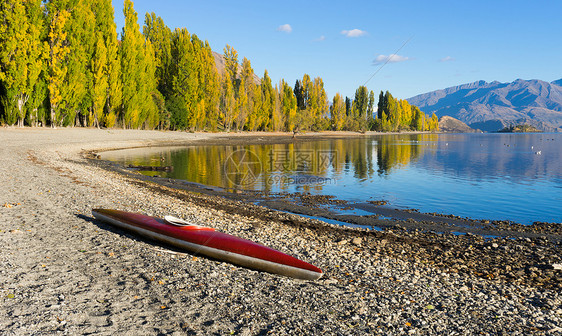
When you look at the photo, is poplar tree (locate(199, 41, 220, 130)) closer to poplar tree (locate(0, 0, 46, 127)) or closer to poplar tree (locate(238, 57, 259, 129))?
poplar tree (locate(238, 57, 259, 129))

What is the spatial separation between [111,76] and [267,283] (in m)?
58.0

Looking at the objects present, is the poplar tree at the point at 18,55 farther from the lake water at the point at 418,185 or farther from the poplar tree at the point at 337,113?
the poplar tree at the point at 337,113

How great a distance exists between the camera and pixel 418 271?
8.30 meters

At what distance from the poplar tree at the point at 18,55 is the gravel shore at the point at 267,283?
36560 millimetres

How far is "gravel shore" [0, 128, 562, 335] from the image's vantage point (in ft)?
17.5

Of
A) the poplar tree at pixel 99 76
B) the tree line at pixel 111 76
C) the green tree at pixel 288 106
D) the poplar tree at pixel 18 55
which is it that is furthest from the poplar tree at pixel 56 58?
the green tree at pixel 288 106

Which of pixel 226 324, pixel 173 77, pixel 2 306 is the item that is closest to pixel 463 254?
pixel 226 324

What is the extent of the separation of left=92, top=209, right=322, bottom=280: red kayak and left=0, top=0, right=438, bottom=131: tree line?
43.0 m

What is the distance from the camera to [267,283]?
701cm

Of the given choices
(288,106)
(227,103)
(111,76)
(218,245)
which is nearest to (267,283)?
(218,245)

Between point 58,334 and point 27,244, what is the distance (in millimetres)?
4564

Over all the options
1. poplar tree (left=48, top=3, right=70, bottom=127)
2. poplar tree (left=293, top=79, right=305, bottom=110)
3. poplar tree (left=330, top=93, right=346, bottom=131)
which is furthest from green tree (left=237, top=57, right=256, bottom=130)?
poplar tree (left=330, top=93, right=346, bottom=131)

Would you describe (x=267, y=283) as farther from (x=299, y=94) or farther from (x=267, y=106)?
(x=299, y=94)

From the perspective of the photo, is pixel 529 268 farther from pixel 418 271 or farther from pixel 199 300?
pixel 199 300
